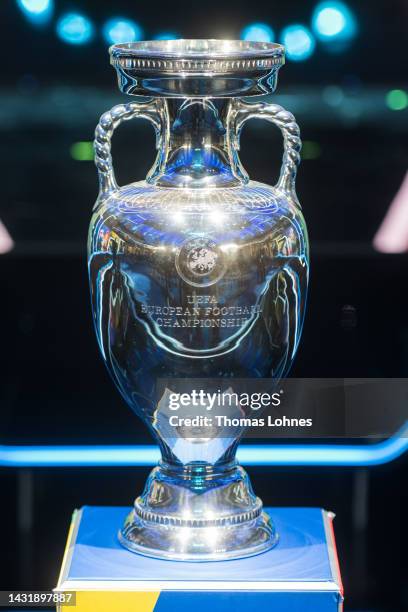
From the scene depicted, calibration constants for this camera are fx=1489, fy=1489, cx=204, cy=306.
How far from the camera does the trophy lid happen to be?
6.43ft

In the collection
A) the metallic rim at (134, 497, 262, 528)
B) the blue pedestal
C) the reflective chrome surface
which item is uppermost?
the reflective chrome surface

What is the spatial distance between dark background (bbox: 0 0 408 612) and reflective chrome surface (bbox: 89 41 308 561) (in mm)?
420

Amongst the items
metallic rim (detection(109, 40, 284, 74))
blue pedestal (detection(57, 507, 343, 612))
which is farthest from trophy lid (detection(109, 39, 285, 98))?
blue pedestal (detection(57, 507, 343, 612))

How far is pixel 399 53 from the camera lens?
2510 mm

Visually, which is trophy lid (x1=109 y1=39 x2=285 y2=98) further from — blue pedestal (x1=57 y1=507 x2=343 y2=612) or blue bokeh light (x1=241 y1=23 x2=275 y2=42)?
blue pedestal (x1=57 y1=507 x2=343 y2=612)

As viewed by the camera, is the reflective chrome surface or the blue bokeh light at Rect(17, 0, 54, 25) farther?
the blue bokeh light at Rect(17, 0, 54, 25)

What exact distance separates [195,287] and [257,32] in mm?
631

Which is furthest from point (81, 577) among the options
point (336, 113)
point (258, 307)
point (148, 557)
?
point (336, 113)

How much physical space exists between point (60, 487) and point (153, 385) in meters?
0.65

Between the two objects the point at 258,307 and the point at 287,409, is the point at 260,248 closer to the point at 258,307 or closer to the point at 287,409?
the point at 258,307

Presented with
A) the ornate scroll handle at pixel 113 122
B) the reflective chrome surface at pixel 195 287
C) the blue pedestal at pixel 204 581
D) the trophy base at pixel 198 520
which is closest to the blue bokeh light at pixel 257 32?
the reflective chrome surface at pixel 195 287

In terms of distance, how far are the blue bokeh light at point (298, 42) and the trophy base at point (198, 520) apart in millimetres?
749

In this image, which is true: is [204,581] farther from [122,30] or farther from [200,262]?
[122,30]

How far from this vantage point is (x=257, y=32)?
7.97ft
